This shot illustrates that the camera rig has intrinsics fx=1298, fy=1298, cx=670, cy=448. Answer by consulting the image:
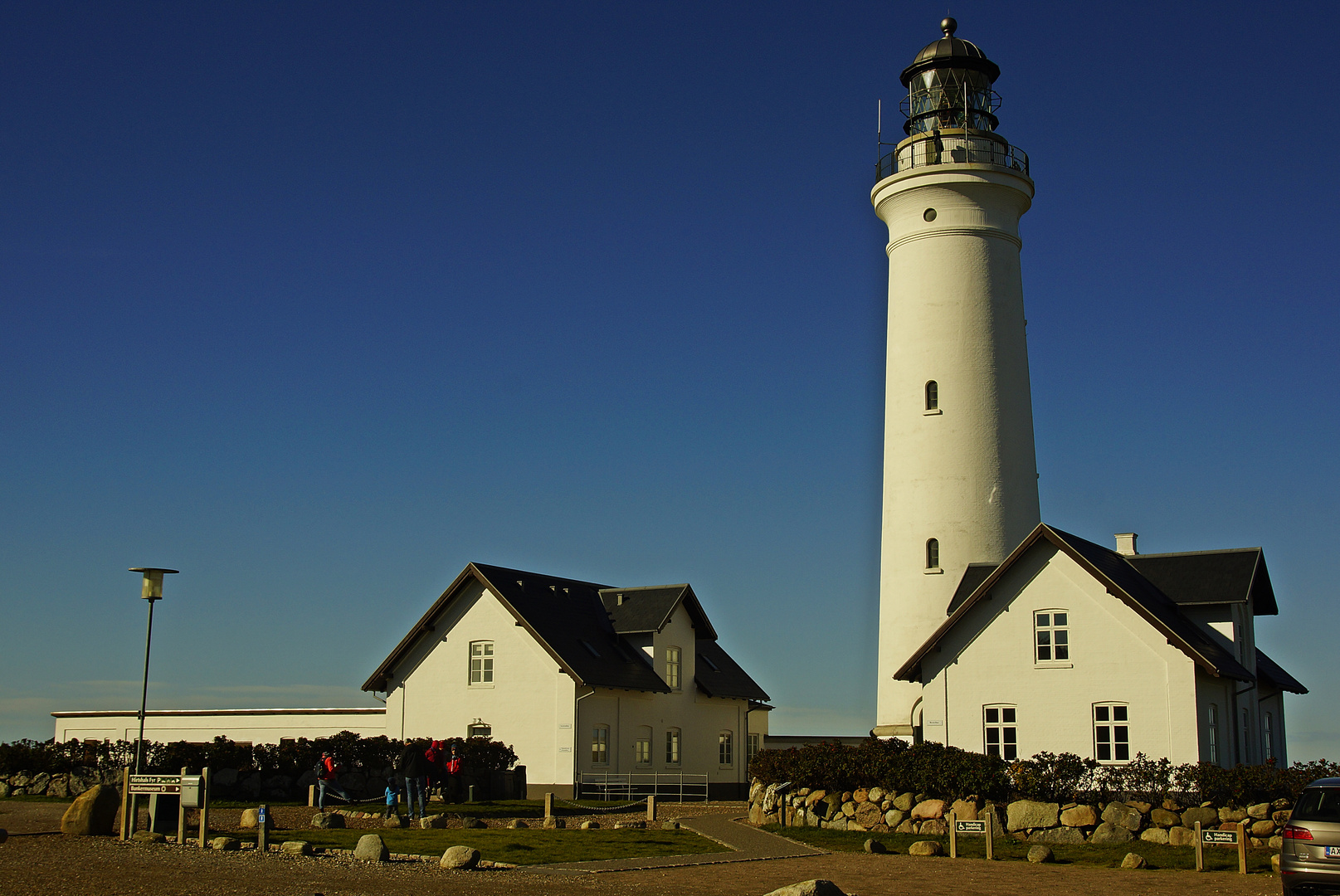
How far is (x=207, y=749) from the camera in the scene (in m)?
29.1

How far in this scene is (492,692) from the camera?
3522cm

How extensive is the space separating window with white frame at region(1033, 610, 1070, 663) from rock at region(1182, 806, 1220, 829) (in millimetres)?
5213

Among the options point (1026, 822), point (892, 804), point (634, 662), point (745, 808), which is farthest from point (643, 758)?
point (1026, 822)

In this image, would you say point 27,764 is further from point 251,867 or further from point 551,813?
point 251,867

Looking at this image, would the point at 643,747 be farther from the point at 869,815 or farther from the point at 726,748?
the point at 869,815

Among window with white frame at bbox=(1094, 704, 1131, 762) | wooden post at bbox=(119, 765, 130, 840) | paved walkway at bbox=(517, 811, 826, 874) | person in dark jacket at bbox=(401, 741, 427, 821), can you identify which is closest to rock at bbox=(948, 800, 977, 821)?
paved walkway at bbox=(517, 811, 826, 874)

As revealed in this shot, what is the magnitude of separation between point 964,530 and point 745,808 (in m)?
8.51

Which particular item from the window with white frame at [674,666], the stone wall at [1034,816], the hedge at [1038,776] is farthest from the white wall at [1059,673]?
the window with white frame at [674,666]

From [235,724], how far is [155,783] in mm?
23779

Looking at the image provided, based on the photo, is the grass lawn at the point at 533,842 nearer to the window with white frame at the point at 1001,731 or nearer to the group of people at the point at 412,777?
the group of people at the point at 412,777

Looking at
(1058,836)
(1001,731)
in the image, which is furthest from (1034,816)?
(1001,731)

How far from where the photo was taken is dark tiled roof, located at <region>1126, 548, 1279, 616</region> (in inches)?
1091

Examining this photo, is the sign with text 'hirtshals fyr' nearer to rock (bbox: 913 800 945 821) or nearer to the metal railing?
rock (bbox: 913 800 945 821)

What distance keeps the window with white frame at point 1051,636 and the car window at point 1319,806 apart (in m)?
12.0
